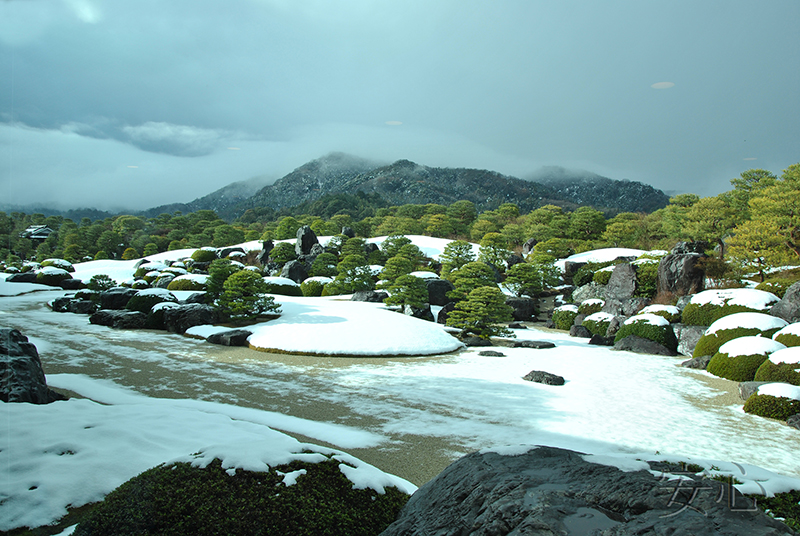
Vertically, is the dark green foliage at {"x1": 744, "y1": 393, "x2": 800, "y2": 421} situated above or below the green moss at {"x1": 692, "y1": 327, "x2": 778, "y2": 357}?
below

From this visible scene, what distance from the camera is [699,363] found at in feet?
34.6

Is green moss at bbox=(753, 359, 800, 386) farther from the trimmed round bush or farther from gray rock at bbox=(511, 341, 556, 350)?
the trimmed round bush

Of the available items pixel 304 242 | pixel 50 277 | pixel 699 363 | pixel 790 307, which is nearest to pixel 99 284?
pixel 50 277

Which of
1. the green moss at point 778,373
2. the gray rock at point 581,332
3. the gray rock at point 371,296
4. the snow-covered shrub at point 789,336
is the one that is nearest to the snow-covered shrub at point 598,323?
the gray rock at point 581,332

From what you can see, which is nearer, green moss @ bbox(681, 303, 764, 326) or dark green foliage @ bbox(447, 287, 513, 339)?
green moss @ bbox(681, 303, 764, 326)

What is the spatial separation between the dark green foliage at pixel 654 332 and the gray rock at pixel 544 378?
19.9 feet

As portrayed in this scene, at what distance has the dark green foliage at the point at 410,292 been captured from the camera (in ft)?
59.1

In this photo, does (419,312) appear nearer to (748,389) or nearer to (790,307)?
(790,307)

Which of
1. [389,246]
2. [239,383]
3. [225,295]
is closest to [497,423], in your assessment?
[239,383]

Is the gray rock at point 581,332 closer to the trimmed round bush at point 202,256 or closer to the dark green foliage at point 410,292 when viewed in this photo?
the dark green foliage at point 410,292

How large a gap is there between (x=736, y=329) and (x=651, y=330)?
8.61 ft

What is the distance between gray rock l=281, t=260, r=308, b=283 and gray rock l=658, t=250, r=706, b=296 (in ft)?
74.7

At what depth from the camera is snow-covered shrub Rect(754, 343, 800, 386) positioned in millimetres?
7477

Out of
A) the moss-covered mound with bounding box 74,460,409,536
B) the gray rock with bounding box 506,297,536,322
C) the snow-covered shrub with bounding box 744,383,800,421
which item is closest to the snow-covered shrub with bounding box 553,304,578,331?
the gray rock with bounding box 506,297,536,322
